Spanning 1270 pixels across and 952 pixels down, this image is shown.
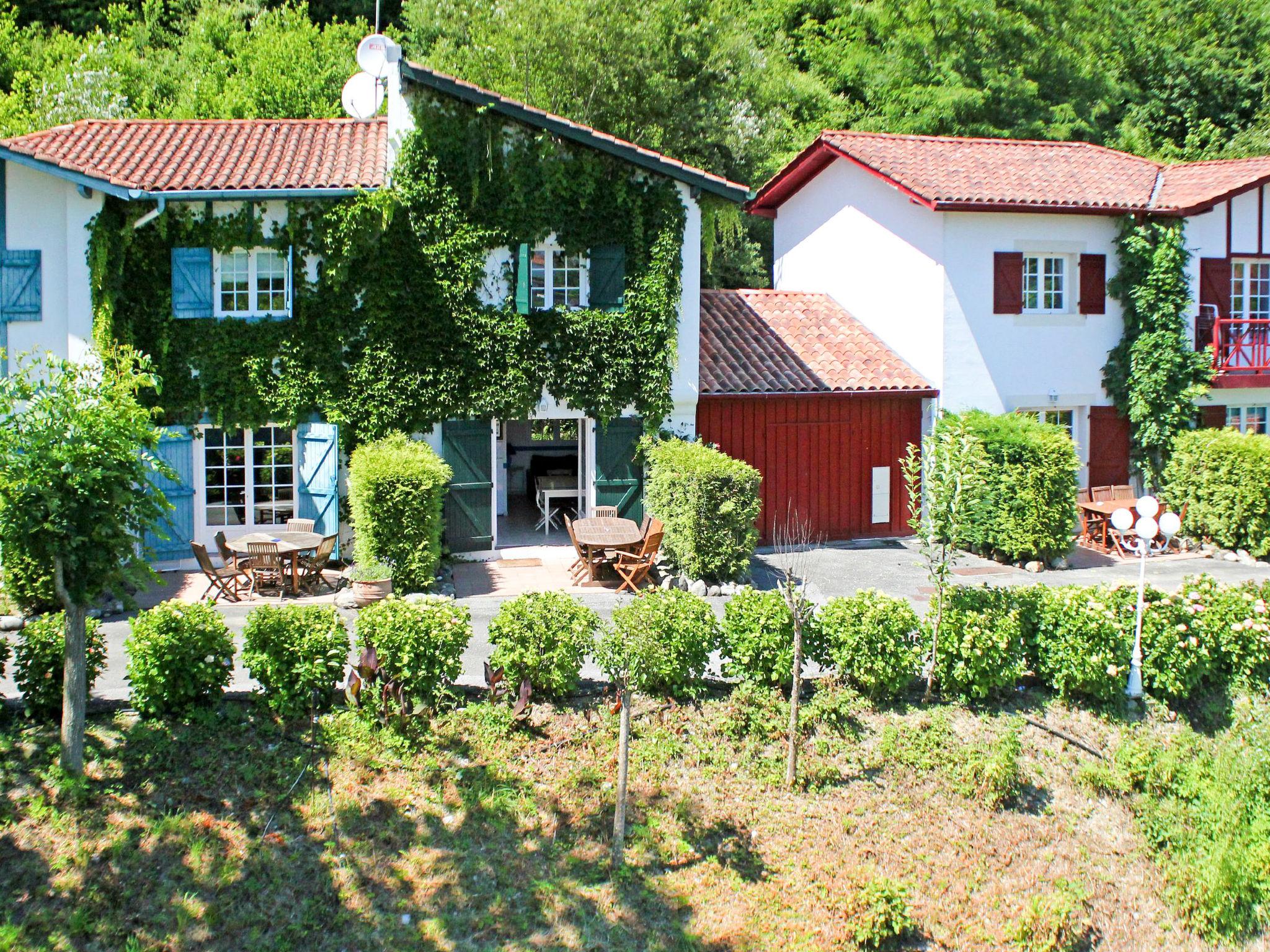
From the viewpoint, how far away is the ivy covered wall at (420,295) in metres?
15.5

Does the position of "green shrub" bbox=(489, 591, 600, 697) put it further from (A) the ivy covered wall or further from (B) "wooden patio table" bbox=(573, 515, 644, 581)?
(A) the ivy covered wall

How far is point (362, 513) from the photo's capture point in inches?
557

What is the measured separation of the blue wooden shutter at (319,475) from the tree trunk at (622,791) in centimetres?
740

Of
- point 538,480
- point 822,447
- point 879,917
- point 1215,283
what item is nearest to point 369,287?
point 538,480

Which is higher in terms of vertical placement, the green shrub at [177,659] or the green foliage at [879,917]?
the green shrub at [177,659]

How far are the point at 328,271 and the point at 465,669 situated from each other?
6.78 m

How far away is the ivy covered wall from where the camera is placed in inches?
612

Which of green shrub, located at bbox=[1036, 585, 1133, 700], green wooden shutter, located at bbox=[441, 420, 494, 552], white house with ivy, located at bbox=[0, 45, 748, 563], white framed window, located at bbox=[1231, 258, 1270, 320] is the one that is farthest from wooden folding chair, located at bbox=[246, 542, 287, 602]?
white framed window, located at bbox=[1231, 258, 1270, 320]

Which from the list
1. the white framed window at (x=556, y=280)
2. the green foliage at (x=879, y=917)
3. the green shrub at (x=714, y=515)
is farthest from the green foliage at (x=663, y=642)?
the white framed window at (x=556, y=280)

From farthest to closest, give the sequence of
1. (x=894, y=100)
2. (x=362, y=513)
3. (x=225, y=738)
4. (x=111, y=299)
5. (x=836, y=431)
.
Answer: (x=894, y=100) → (x=836, y=431) → (x=111, y=299) → (x=362, y=513) → (x=225, y=738)

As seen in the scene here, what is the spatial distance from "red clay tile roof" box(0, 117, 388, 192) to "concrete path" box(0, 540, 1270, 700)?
5525mm

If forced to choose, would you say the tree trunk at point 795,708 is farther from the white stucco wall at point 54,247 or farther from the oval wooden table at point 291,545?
the white stucco wall at point 54,247

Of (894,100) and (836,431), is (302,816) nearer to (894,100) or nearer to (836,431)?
(836,431)

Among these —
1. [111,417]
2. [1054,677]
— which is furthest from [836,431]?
[111,417]
